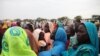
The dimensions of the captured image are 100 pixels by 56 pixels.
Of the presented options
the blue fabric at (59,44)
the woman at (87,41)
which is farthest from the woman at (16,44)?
the blue fabric at (59,44)

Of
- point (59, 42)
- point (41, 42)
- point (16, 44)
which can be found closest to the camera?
point (16, 44)

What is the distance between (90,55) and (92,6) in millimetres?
12358

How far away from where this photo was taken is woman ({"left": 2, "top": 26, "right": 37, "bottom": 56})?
2568 mm

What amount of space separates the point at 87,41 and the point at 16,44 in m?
0.97

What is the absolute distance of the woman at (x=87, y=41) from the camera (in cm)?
307

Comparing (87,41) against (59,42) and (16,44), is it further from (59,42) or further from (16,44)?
(59,42)

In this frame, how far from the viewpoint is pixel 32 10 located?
15406 millimetres

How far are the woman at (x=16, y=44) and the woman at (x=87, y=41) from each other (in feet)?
2.31

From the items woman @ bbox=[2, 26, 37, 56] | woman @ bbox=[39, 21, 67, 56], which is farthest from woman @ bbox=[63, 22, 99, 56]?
woman @ bbox=[39, 21, 67, 56]

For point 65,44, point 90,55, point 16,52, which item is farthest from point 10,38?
point 65,44

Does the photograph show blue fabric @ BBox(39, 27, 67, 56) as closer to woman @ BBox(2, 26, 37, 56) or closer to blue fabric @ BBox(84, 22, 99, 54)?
blue fabric @ BBox(84, 22, 99, 54)

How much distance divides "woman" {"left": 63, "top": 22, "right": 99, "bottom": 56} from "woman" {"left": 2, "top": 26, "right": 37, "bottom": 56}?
2.31 ft

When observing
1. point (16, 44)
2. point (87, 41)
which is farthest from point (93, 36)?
point (16, 44)

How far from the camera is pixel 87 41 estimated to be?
10.4 feet
